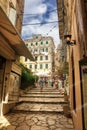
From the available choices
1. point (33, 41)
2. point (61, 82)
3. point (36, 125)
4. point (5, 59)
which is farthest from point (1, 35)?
point (33, 41)

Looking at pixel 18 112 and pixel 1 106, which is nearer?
pixel 1 106

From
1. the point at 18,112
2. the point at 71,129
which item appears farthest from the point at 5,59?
the point at 71,129

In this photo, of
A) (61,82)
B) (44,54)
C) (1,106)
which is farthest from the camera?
(44,54)

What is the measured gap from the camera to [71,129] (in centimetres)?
598

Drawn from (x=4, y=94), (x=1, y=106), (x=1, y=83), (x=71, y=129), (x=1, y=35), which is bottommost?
(x=71, y=129)

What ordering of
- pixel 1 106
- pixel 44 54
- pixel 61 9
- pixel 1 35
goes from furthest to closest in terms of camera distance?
pixel 44 54
pixel 61 9
pixel 1 106
pixel 1 35

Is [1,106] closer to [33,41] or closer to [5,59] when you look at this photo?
[5,59]

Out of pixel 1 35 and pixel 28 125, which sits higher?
pixel 1 35

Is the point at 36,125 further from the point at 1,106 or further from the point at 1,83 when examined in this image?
the point at 1,83

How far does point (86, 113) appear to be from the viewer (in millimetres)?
3211

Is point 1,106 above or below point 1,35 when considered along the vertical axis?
below

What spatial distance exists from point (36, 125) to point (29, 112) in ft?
8.30

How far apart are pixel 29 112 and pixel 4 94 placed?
1.92 metres

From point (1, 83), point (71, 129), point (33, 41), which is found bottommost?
point (71, 129)
